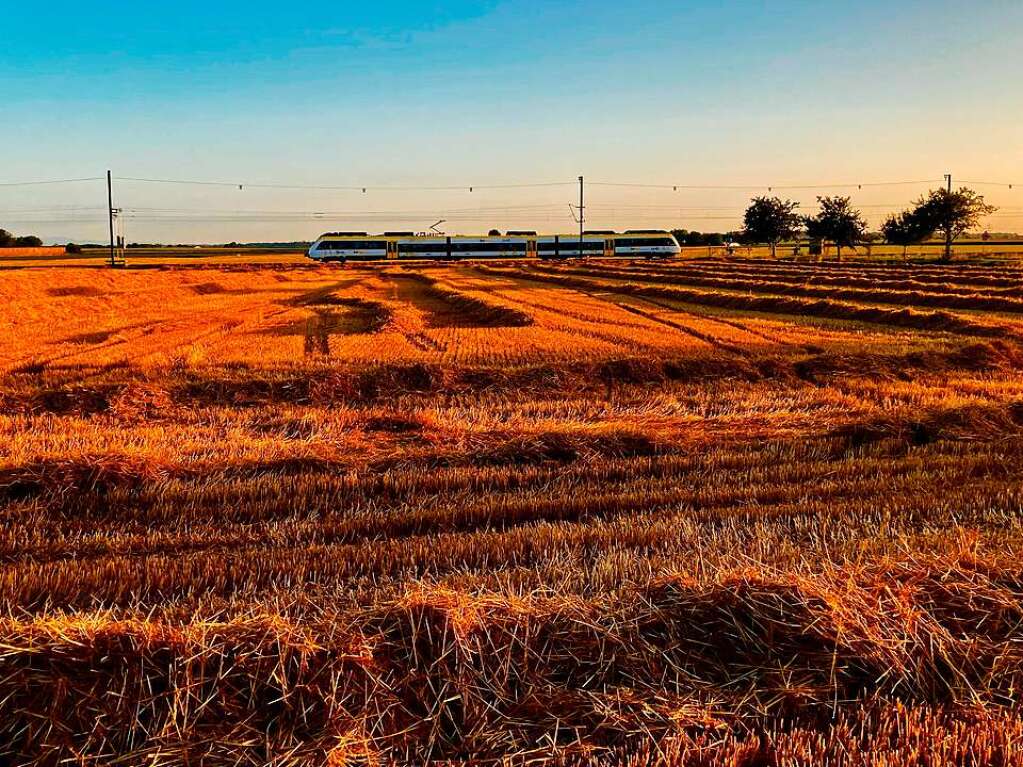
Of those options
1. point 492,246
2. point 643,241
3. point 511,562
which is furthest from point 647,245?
point 511,562

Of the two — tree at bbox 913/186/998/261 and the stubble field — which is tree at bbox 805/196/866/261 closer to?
tree at bbox 913/186/998/261

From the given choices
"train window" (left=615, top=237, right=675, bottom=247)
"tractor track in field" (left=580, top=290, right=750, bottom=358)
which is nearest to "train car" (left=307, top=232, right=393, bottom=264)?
"train window" (left=615, top=237, right=675, bottom=247)

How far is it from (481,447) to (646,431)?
8.27 feet

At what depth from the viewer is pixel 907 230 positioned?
316 feet

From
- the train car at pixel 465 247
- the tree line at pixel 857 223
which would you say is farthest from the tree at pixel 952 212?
the train car at pixel 465 247

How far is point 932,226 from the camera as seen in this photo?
302 ft

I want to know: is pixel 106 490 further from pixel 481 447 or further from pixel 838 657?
A: pixel 838 657

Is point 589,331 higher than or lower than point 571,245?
lower

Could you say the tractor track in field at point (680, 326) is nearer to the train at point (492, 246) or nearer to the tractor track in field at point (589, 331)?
the tractor track in field at point (589, 331)

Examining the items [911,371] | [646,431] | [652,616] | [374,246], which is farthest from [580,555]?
[374,246]

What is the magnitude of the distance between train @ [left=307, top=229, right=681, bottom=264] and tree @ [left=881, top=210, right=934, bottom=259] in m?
29.9

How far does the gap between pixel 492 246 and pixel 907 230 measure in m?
59.0

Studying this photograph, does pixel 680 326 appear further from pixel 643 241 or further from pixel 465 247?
pixel 465 247

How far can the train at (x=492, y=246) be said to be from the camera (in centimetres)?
10175
